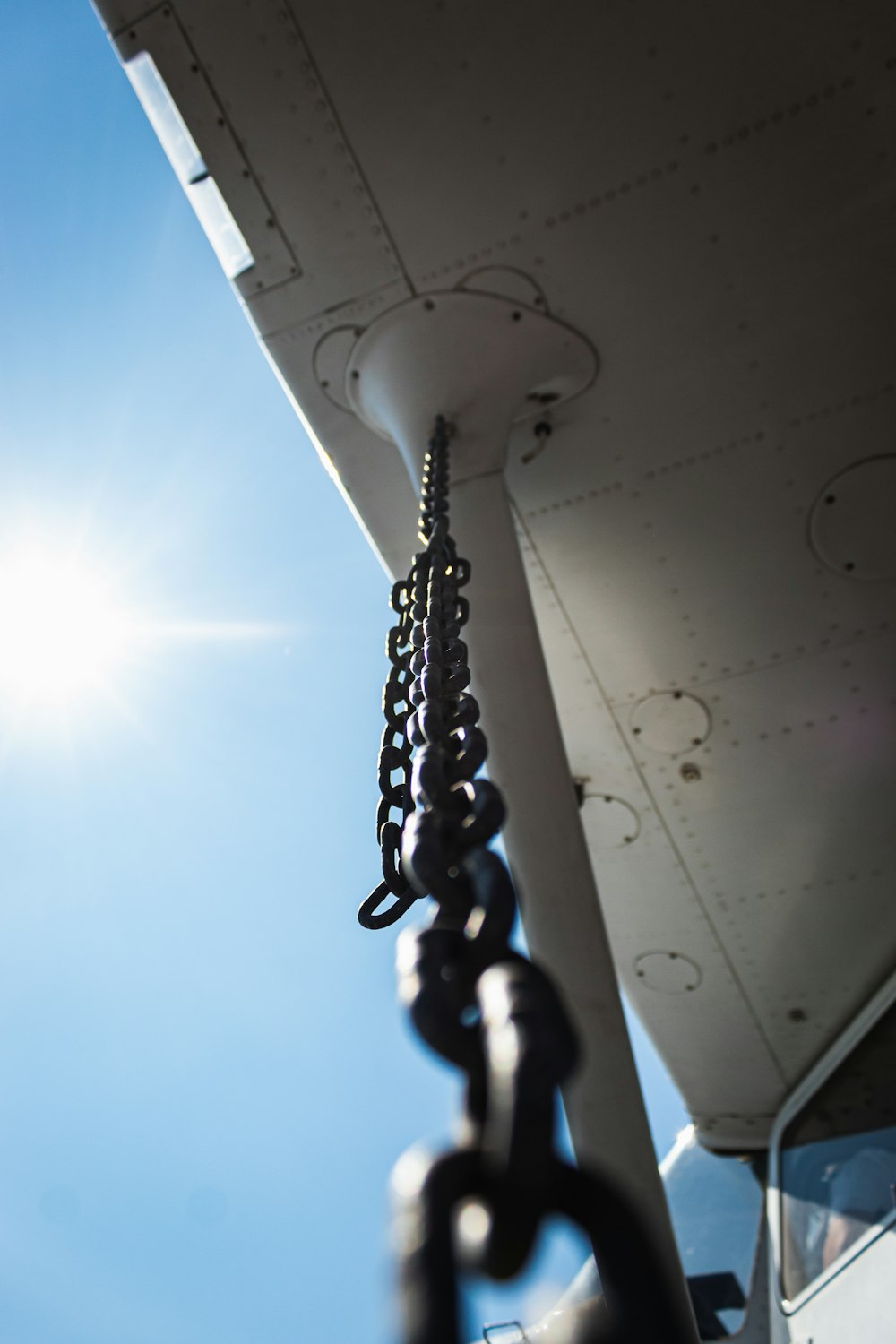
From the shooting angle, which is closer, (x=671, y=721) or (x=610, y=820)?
(x=671, y=721)

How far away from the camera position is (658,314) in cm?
286

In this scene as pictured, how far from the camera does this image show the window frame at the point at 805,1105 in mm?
3695

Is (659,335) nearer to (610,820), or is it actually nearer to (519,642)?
(519,642)

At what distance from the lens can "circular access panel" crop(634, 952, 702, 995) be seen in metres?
4.51

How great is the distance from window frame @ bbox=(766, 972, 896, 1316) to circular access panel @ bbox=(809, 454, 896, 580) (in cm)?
235

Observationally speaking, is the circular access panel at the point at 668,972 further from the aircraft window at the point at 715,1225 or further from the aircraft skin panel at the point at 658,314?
the aircraft window at the point at 715,1225

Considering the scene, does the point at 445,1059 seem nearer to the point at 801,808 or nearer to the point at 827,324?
the point at 827,324

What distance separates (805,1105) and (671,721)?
8.46 ft

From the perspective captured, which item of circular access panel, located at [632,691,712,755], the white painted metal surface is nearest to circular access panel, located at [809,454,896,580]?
circular access panel, located at [632,691,712,755]

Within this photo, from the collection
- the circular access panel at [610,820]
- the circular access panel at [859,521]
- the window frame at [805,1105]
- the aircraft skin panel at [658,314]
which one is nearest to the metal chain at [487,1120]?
the aircraft skin panel at [658,314]

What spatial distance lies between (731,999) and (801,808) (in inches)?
54.0

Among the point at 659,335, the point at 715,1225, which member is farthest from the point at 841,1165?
the point at 659,335

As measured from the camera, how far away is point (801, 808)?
3.96 metres

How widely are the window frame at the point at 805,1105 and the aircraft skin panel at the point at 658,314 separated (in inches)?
22.9
